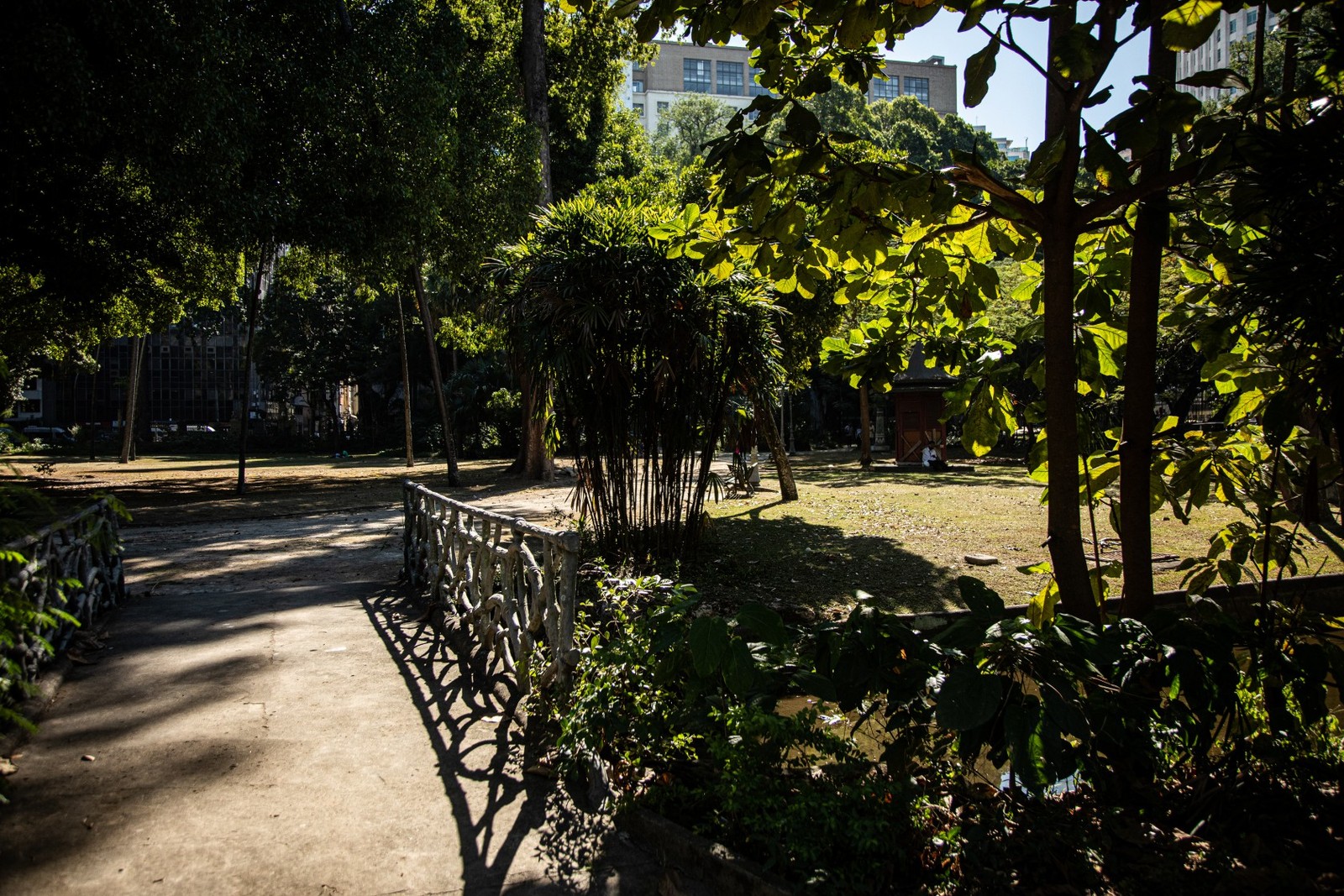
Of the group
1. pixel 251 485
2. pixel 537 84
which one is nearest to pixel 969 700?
pixel 537 84

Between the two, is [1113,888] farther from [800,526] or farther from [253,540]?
Result: [253,540]

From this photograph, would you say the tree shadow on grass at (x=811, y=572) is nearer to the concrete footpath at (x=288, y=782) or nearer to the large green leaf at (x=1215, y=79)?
the concrete footpath at (x=288, y=782)

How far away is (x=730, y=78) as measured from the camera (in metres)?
87.8

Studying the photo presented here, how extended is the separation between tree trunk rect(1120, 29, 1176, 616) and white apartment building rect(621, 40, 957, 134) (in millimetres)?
84815

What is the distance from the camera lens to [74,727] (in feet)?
15.2

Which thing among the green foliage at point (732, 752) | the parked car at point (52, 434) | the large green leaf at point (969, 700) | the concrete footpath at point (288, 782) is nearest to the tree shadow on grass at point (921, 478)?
the concrete footpath at point (288, 782)

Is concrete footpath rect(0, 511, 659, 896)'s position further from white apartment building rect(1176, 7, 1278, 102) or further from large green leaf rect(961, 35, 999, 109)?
white apartment building rect(1176, 7, 1278, 102)

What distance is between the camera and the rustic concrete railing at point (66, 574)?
4.83 metres

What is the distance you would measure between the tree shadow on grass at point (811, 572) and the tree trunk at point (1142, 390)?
3782mm

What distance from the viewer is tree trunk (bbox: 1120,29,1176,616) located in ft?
10.3

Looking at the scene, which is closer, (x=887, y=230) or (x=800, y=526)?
(x=887, y=230)

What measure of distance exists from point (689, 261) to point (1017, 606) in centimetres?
438

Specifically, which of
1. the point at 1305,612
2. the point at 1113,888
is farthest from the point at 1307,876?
the point at 1305,612

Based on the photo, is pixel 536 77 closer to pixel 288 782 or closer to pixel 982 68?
pixel 288 782
